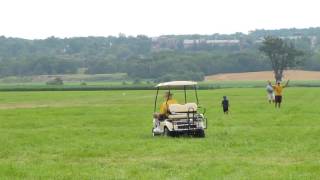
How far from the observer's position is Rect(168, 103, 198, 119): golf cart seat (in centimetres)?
2717

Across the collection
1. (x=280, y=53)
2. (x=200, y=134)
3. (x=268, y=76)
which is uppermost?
(x=200, y=134)

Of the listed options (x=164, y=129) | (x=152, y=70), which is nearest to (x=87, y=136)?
(x=164, y=129)

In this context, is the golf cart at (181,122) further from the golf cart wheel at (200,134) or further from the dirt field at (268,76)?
the dirt field at (268,76)

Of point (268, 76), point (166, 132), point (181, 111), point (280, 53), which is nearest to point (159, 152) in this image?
point (166, 132)

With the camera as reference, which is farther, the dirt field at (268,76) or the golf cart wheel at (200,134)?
the dirt field at (268,76)

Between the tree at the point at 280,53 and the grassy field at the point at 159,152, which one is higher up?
the grassy field at the point at 159,152

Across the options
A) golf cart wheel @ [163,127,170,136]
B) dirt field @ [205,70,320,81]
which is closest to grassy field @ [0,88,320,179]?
golf cart wheel @ [163,127,170,136]

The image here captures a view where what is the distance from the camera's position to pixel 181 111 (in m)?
27.3

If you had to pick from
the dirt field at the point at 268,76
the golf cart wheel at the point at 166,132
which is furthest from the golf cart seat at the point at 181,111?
the dirt field at the point at 268,76

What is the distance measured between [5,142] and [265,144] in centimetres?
852

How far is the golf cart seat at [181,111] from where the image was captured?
27.2 meters

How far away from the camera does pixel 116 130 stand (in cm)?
3078

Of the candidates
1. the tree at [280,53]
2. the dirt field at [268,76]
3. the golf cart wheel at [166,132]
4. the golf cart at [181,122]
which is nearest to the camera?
the golf cart at [181,122]

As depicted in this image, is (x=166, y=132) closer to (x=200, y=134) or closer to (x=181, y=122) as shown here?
(x=181, y=122)
